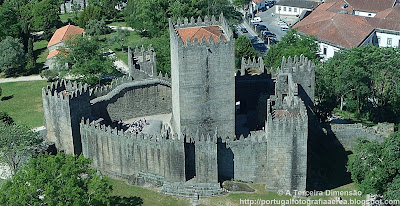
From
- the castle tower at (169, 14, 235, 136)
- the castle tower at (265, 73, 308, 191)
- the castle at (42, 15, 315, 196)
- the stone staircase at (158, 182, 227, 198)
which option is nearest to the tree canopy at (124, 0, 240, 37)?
the castle at (42, 15, 315, 196)

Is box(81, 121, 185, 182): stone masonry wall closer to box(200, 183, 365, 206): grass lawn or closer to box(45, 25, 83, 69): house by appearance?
box(200, 183, 365, 206): grass lawn

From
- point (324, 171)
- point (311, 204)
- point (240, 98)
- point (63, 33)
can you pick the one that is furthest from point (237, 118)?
point (63, 33)

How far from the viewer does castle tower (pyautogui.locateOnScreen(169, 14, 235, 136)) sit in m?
70.1

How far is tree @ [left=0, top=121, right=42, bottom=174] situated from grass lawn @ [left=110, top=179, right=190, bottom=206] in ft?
34.2

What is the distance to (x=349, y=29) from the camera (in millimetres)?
114938

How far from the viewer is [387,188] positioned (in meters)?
62.0

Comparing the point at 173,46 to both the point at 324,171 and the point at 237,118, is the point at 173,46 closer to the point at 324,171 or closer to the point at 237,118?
the point at 237,118

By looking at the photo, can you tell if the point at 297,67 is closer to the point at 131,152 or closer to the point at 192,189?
the point at 192,189

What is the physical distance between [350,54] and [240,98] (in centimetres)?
1868

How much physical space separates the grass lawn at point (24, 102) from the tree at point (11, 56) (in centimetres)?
488

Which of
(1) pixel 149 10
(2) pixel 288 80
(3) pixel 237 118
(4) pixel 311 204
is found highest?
(1) pixel 149 10

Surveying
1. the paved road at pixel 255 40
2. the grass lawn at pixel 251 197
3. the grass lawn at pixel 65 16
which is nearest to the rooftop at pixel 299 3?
the paved road at pixel 255 40

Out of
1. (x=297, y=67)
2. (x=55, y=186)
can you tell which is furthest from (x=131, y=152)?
(x=297, y=67)

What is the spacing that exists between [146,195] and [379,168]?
24732 mm
